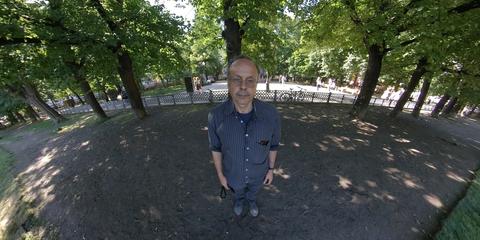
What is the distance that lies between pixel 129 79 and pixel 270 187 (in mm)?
8511

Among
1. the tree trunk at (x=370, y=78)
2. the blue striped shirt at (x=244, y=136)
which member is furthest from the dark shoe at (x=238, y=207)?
the tree trunk at (x=370, y=78)

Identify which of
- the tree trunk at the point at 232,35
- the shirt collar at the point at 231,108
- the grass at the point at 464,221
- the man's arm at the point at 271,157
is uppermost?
the tree trunk at the point at 232,35

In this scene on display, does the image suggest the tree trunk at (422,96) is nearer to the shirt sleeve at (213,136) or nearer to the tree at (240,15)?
the tree at (240,15)

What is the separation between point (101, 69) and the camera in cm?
820

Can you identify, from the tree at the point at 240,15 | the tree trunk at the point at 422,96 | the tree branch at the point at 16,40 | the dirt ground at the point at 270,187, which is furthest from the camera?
Answer: the tree trunk at the point at 422,96

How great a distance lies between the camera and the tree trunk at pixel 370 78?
8585 mm

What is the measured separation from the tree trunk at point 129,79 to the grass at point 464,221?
11.5m

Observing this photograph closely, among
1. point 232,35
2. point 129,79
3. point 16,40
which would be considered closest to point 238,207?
point 16,40

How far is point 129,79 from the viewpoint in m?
9.48

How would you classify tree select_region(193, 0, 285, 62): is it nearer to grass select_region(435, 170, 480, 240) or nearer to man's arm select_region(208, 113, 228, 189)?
man's arm select_region(208, 113, 228, 189)

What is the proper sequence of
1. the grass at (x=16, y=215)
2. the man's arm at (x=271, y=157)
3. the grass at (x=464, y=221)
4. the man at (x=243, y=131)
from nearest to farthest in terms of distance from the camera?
the man at (x=243, y=131), the man's arm at (x=271, y=157), the grass at (x=464, y=221), the grass at (x=16, y=215)

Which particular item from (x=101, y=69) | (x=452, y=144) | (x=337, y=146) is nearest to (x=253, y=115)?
(x=337, y=146)

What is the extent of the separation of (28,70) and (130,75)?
3.62 m

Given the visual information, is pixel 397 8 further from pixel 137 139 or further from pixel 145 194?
pixel 137 139
